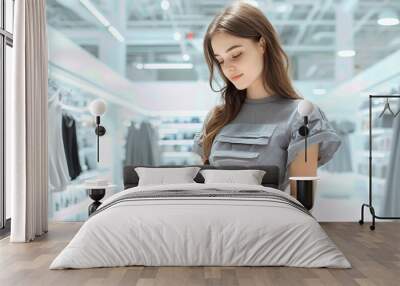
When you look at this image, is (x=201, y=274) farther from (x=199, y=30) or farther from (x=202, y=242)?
(x=199, y=30)

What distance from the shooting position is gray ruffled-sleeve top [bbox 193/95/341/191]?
20.5ft

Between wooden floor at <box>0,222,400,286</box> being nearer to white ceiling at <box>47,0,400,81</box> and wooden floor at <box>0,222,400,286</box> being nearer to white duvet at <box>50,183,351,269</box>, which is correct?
white duvet at <box>50,183,351,269</box>

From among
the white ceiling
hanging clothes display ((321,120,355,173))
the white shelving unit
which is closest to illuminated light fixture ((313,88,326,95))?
the white ceiling

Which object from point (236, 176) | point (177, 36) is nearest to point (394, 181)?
point (236, 176)

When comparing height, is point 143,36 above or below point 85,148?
above

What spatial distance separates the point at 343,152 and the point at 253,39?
174 cm

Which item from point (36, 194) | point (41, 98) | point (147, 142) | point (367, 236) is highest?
point (41, 98)

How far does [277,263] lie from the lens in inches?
159

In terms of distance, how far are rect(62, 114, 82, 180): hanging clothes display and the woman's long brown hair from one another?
1587 millimetres

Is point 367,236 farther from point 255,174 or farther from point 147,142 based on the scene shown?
point 147,142

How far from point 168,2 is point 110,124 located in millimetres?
1586

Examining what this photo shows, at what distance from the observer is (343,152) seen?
7008 mm

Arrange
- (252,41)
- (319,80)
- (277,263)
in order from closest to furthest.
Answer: (277,263) → (252,41) → (319,80)

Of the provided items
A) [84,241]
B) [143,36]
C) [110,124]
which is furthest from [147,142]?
[84,241]
